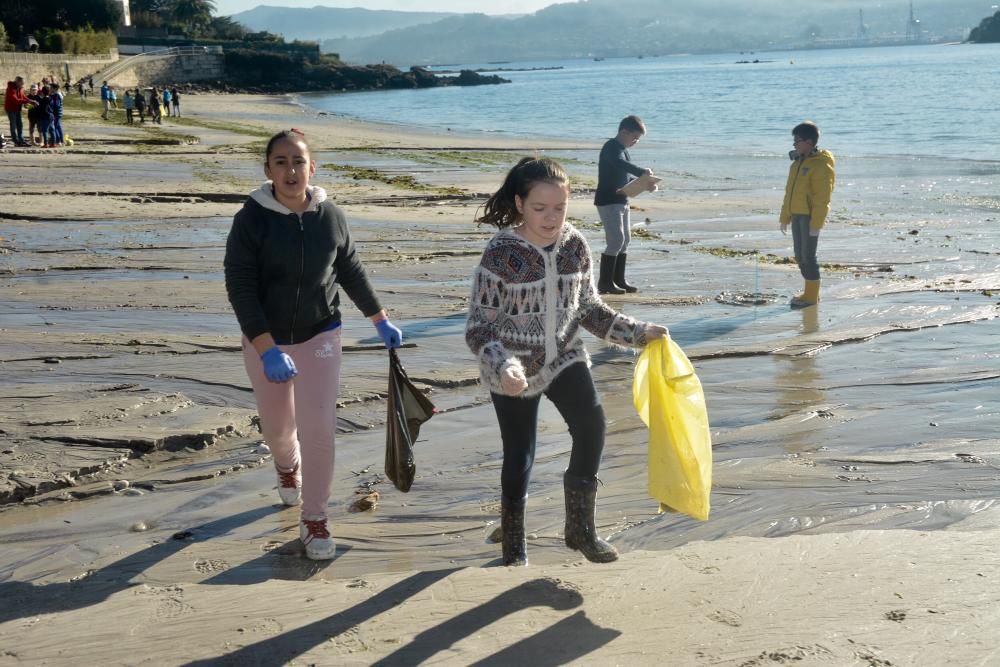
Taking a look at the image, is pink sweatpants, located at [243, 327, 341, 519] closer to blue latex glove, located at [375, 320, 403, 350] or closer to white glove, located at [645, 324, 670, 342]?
blue latex glove, located at [375, 320, 403, 350]

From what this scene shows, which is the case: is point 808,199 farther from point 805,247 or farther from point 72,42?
point 72,42

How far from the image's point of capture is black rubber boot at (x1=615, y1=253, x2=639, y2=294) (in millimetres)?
10227

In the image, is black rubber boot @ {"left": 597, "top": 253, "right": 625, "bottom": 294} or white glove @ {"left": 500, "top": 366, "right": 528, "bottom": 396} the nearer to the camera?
white glove @ {"left": 500, "top": 366, "right": 528, "bottom": 396}

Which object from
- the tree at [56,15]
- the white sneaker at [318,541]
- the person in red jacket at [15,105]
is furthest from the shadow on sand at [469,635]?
the tree at [56,15]

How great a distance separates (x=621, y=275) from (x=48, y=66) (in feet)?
162

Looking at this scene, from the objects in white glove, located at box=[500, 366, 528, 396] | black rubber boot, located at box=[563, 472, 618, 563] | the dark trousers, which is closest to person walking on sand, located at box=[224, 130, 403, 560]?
white glove, located at box=[500, 366, 528, 396]

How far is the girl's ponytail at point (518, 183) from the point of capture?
3.95 m

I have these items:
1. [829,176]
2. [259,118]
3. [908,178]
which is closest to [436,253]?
[829,176]

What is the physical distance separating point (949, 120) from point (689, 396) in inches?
1651

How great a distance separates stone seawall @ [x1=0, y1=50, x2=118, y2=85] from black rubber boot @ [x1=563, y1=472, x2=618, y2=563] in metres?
40.8

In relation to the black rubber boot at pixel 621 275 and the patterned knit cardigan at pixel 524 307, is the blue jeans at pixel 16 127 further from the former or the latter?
the patterned knit cardigan at pixel 524 307

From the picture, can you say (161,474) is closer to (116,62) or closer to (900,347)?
(900,347)

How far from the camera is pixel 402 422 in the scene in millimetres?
4523

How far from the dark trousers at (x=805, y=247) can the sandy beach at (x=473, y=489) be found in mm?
370
